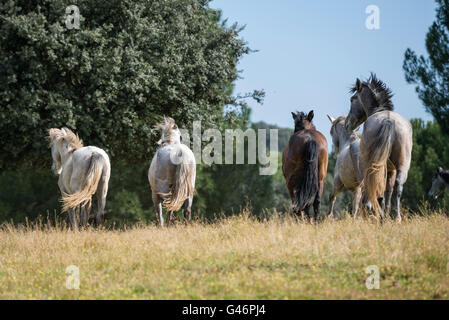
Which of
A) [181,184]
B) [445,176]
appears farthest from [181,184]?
[445,176]

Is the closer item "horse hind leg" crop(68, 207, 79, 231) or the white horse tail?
the white horse tail

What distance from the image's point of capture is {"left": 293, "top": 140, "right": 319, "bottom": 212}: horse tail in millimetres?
11727

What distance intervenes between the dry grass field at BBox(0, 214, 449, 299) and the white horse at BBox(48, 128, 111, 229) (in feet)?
8.99

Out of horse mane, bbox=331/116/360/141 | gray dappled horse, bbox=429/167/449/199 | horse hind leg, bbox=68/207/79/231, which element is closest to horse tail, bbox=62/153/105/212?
horse hind leg, bbox=68/207/79/231

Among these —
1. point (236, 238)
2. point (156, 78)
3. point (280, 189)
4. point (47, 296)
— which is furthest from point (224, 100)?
point (280, 189)

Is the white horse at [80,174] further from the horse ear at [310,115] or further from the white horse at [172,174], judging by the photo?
the horse ear at [310,115]

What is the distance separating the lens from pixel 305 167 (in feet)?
39.0

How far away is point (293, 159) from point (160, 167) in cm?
339

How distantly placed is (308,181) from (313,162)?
0.42 meters

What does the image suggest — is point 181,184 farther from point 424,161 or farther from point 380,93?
point 424,161

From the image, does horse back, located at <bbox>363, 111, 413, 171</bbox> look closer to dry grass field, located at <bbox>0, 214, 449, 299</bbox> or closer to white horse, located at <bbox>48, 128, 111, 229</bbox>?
dry grass field, located at <bbox>0, 214, 449, 299</bbox>

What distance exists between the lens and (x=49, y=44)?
16.9 m

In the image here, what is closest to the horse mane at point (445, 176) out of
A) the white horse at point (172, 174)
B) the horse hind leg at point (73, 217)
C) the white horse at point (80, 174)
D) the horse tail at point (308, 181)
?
the horse tail at point (308, 181)

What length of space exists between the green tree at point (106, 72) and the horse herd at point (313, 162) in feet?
8.98
